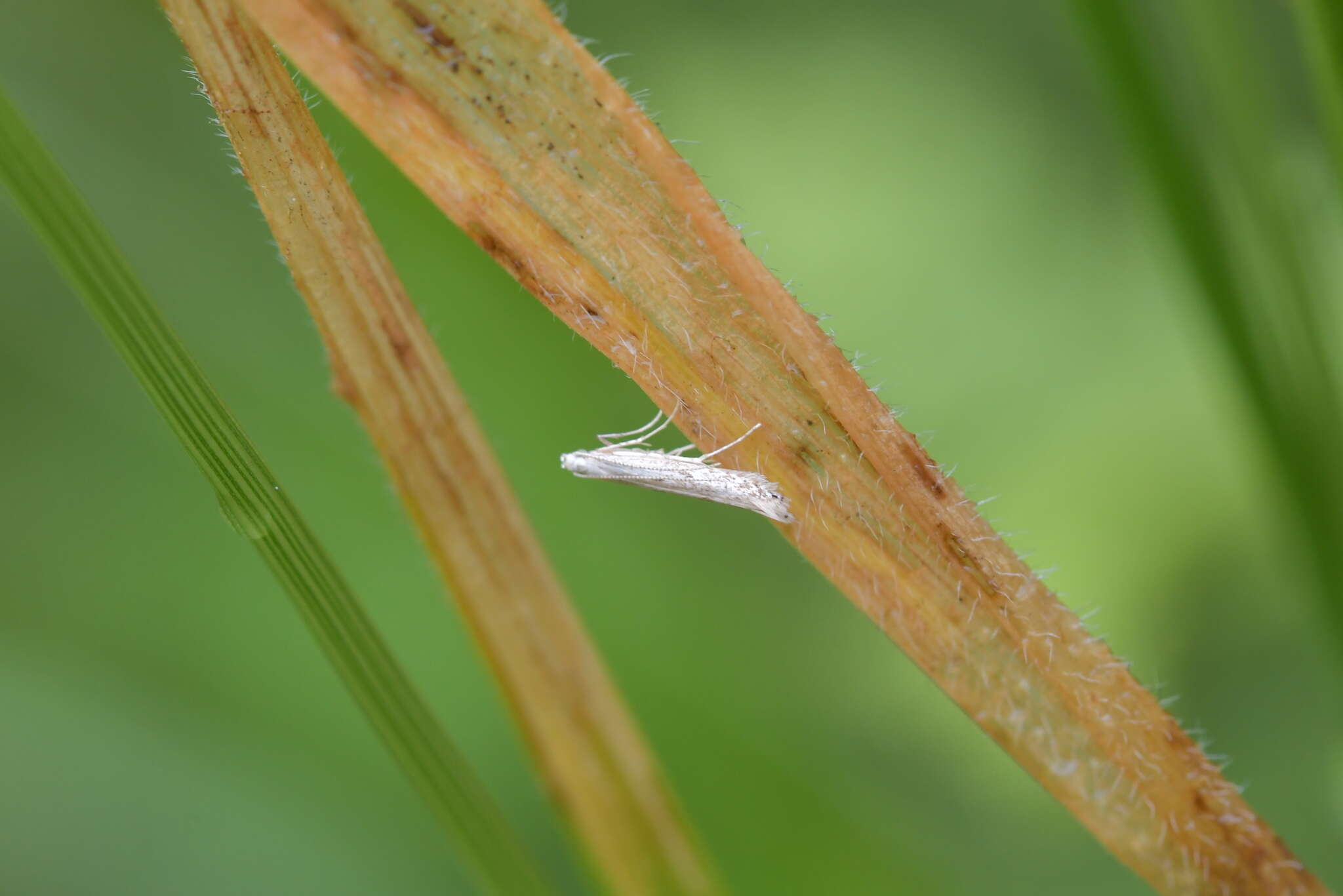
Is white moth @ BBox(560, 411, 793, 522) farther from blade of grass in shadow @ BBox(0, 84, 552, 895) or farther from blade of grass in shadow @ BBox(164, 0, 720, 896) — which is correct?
blade of grass in shadow @ BBox(0, 84, 552, 895)

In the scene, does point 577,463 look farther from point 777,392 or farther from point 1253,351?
point 1253,351

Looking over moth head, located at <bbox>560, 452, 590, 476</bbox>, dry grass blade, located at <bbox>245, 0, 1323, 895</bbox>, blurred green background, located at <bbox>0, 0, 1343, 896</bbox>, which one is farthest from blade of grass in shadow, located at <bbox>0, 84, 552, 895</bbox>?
blurred green background, located at <bbox>0, 0, 1343, 896</bbox>

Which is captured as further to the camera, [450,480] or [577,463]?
[577,463]

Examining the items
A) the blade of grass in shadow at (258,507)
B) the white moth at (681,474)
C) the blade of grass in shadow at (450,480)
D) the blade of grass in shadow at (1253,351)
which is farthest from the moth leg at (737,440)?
the blade of grass in shadow at (1253,351)

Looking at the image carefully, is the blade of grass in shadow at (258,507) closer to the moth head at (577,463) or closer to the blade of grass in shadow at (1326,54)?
the moth head at (577,463)

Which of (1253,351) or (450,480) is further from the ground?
(450,480)

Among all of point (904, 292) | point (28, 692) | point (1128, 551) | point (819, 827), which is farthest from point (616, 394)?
point (28, 692)

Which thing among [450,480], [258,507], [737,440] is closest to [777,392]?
[737,440]
